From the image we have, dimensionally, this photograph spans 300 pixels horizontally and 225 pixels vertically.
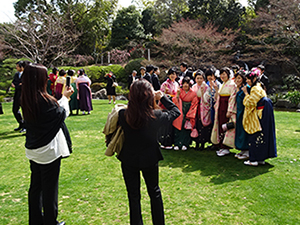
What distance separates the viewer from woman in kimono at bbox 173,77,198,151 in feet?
18.5

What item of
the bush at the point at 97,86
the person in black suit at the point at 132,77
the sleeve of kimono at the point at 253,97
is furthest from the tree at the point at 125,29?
the sleeve of kimono at the point at 253,97

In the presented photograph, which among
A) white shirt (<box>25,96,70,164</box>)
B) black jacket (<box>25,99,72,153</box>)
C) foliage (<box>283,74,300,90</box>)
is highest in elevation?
foliage (<box>283,74,300,90</box>)

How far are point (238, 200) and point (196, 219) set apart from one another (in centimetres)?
82

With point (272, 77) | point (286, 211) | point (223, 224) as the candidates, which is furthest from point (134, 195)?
point (272, 77)

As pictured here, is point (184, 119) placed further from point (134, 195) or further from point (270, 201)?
point (134, 195)

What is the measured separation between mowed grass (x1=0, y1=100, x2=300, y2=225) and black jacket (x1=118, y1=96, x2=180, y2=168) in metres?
1.08

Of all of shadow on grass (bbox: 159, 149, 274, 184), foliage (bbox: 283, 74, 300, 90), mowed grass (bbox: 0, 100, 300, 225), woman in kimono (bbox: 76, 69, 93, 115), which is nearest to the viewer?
mowed grass (bbox: 0, 100, 300, 225)

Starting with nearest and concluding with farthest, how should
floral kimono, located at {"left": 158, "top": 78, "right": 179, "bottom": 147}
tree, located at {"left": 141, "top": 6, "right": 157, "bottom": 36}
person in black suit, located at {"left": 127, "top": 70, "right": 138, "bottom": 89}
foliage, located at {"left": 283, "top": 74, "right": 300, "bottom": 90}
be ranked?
floral kimono, located at {"left": 158, "top": 78, "right": 179, "bottom": 147} < person in black suit, located at {"left": 127, "top": 70, "right": 138, "bottom": 89} < foliage, located at {"left": 283, "top": 74, "right": 300, "bottom": 90} < tree, located at {"left": 141, "top": 6, "right": 157, "bottom": 36}

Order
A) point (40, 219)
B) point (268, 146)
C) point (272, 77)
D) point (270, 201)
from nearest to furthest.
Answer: point (40, 219)
point (270, 201)
point (268, 146)
point (272, 77)

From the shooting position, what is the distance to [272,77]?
62.3 ft

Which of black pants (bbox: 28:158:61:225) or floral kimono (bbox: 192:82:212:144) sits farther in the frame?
floral kimono (bbox: 192:82:212:144)

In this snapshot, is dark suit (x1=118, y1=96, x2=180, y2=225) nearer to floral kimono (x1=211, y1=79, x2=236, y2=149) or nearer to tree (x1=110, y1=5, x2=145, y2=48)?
floral kimono (x1=211, y1=79, x2=236, y2=149)

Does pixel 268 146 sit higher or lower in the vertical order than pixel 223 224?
higher

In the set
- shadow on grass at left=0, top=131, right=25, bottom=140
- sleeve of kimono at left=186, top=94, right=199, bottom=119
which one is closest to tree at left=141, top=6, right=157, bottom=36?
shadow on grass at left=0, top=131, right=25, bottom=140
